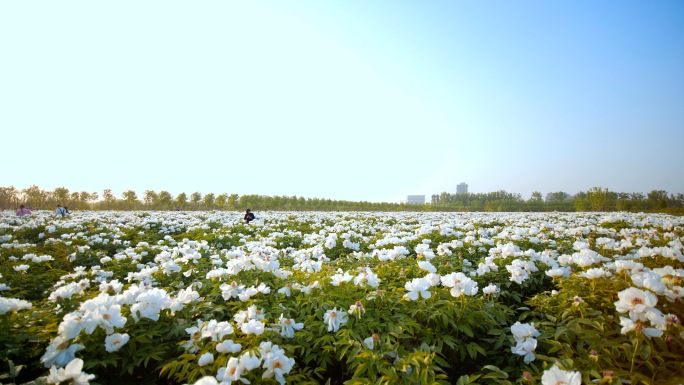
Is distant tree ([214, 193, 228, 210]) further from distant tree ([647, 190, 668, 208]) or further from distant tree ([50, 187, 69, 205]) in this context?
distant tree ([647, 190, 668, 208])

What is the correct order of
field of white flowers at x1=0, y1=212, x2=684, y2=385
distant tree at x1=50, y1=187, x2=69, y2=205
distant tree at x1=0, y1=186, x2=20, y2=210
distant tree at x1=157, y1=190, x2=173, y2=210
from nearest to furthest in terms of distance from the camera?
field of white flowers at x1=0, y1=212, x2=684, y2=385
distant tree at x1=0, y1=186, x2=20, y2=210
distant tree at x1=50, y1=187, x2=69, y2=205
distant tree at x1=157, y1=190, x2=173, y2=210

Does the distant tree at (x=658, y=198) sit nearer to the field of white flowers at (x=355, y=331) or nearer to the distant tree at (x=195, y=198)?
the field of white flowers at (x=355, y=331)

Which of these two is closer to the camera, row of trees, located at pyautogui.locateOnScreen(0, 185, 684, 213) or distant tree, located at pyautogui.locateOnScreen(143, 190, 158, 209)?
row of trees, located at pyautogui.locateOnScreen(0, 185, 684, 213)

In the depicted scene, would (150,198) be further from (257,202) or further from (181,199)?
(257,202)

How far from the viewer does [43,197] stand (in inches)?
1423

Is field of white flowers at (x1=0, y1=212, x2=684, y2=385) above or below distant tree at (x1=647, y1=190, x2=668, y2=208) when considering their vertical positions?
below

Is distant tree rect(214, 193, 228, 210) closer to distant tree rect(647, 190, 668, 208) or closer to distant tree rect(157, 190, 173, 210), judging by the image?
distant tree rect(157, 190, 173, 210)

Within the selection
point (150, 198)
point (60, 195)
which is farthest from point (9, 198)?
point (150, 198)

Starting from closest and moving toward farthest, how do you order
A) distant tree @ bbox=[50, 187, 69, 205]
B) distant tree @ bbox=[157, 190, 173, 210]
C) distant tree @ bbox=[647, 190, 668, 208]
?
distant tree @ bbox=[647, 190, 668, 208], distant tree @ bbox=[50, 187, 69, 205], distant tree @ bbox=[157, 190, 173, 210]

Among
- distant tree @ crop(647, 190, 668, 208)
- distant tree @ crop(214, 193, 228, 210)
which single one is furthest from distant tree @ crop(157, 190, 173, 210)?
distant tree @ crop(647, 190, 668, 208)

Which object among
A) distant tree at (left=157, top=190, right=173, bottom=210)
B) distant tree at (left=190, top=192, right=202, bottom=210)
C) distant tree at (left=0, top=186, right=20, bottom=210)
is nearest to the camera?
distant tree at (left=0, top=186, right=20, bottom=210)

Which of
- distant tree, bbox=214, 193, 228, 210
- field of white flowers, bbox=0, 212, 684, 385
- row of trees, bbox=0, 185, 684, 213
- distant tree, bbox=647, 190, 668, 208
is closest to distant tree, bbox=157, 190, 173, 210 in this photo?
row of trees, bbox=0, 185, 684, 213

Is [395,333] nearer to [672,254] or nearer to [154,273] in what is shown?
[672,254]

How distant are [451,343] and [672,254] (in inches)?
114
